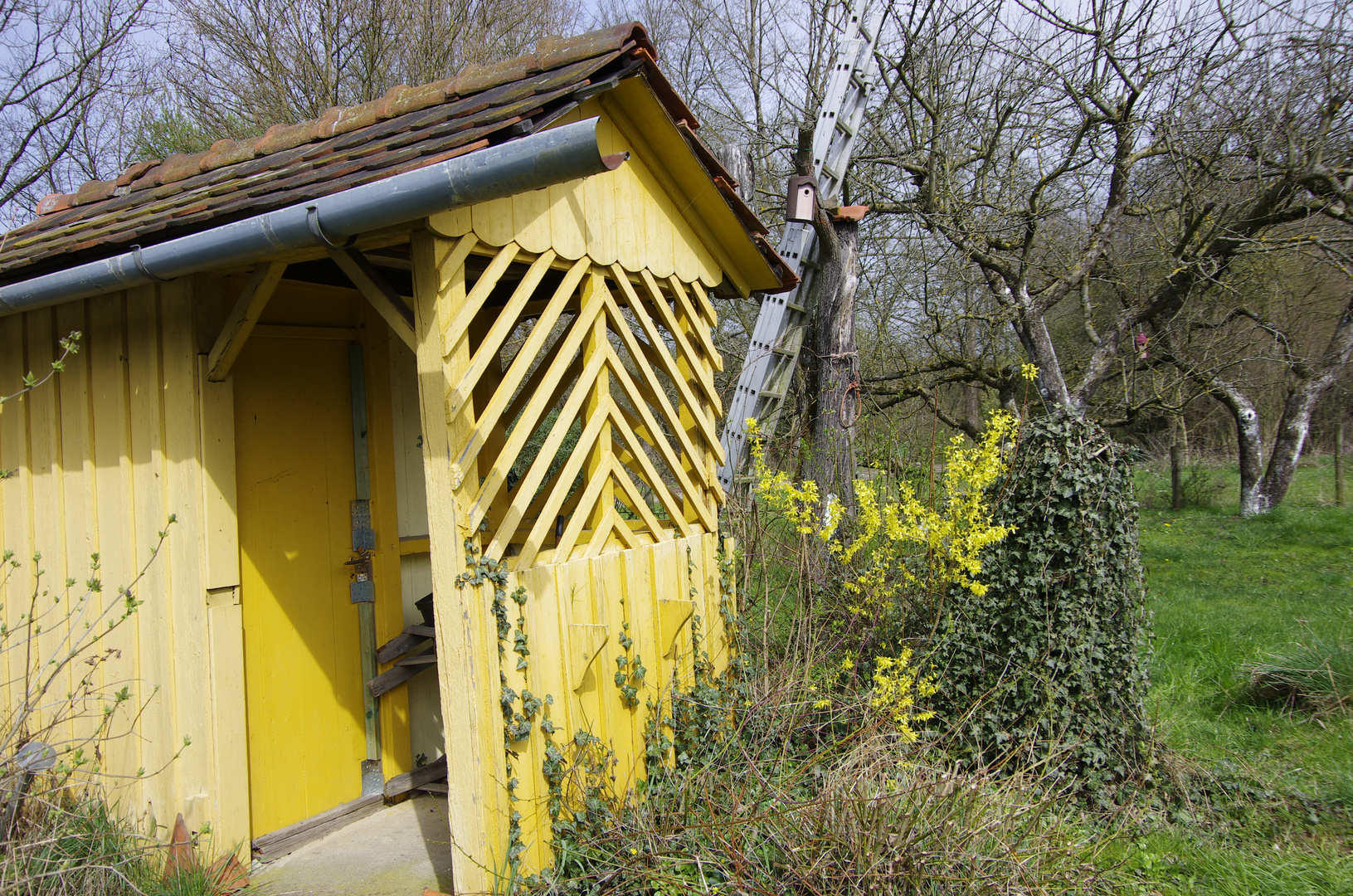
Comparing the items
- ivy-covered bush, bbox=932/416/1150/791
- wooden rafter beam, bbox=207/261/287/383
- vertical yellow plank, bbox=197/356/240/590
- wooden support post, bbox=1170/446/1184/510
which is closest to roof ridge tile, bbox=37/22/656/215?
wooden rafter beam, bbox=207/261/287/383

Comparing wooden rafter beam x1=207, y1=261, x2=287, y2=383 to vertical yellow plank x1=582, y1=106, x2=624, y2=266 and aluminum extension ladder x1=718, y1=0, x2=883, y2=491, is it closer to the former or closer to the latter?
vertical yellow plank x1=582, y1=106, x2=624, y2=266

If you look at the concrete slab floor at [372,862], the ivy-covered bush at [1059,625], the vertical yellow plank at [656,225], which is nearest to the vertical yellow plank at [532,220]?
the vertical yellow plank at [656,225]

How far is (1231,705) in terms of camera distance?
547cm

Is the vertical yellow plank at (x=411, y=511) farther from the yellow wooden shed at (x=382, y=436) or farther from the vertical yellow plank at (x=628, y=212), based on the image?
the vertical yellow plank at (x=628, y=212)

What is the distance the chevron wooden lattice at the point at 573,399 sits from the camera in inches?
119

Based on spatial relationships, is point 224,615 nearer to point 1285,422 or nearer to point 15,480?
point 15,480

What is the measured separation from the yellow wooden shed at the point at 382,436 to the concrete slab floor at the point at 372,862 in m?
0.16

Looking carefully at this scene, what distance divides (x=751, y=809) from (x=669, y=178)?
9.97ft

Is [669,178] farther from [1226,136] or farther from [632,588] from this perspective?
[1226,136]

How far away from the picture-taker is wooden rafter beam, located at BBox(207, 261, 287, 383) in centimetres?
322

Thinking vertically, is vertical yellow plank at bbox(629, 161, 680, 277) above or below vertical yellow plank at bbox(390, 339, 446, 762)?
above

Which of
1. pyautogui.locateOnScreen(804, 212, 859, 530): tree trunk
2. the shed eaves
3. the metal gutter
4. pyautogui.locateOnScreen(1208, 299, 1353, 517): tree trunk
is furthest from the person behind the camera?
pyautogui.locateOnScreen(1208, 299, 1353, 517): tree trunk

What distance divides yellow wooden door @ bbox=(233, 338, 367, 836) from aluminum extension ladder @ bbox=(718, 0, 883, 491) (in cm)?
335

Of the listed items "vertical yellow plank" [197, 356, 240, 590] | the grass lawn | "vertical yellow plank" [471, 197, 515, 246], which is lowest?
the grass lawn
